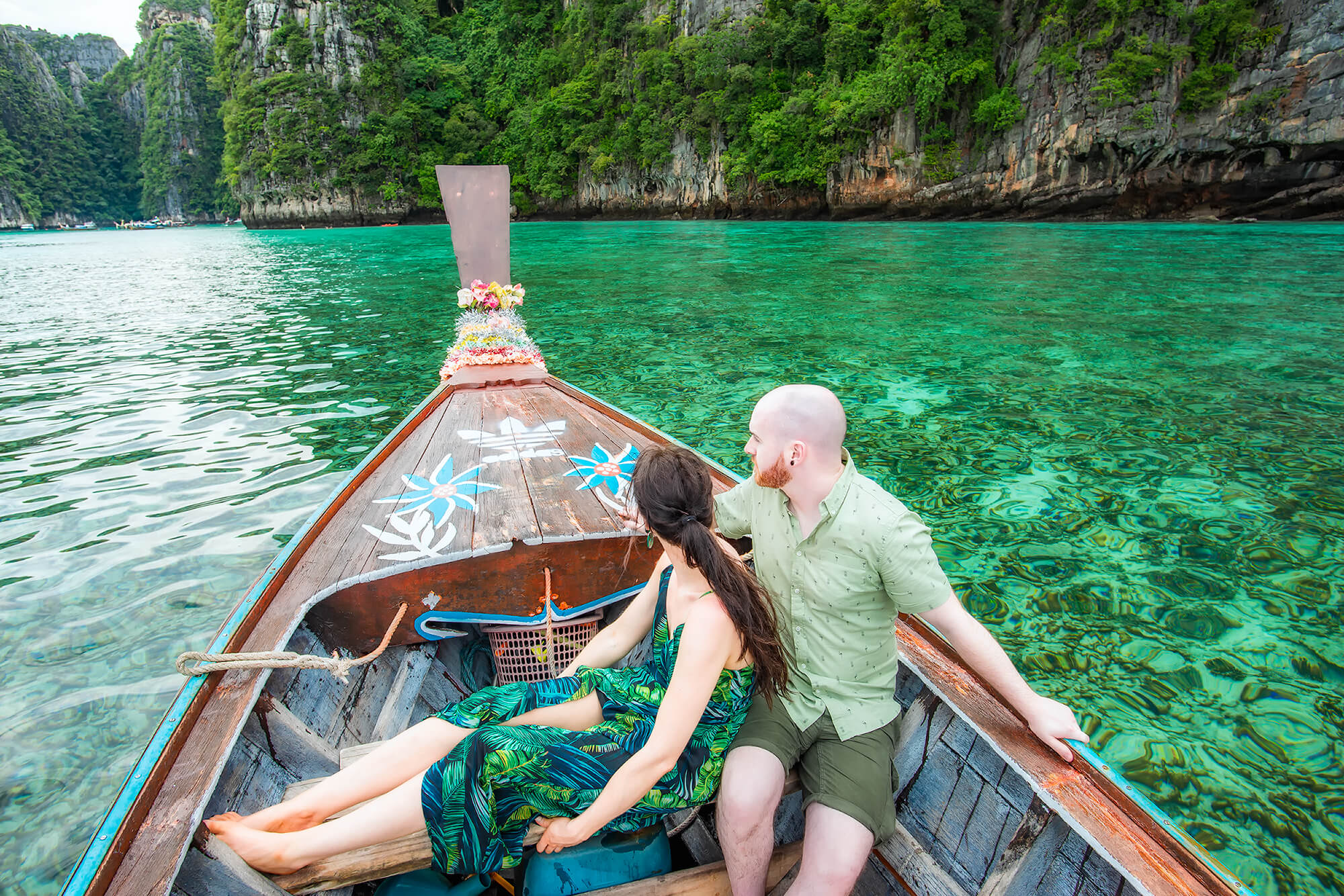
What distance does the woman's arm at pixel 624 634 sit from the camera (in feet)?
6.38

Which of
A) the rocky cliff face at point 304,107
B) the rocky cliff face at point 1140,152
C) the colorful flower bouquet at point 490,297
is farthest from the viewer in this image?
the rocky cliff face at point 304,107

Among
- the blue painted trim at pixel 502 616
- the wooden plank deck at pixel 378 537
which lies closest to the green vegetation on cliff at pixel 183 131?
the wooden plank deck at pixel 378 537

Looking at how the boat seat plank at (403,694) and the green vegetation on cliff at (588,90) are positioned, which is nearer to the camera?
the boat seat plank at (403,694)

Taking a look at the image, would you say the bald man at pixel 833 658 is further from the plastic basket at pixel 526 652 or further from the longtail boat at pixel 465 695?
the plastic basket at pixel 526 652

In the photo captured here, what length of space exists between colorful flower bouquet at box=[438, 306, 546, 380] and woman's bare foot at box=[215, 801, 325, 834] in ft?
14.8

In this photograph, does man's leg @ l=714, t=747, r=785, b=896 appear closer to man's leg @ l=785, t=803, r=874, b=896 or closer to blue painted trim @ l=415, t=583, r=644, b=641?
man's leg @ l=785, t=803, r=874, b=896

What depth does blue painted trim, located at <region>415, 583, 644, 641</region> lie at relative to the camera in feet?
7.88

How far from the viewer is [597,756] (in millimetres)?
1573

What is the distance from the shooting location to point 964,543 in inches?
172

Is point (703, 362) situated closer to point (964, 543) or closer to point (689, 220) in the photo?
point (964, 543)

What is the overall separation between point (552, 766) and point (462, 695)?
132 centimetres

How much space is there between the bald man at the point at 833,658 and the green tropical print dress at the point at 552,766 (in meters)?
0.10

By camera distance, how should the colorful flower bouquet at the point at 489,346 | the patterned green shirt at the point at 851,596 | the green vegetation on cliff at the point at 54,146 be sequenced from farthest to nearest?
the green vegetation on cliff at the point at 54,146 < the colorful flower bouquet at the point at 489,346 < the patterned green shirt at the point at 851,596

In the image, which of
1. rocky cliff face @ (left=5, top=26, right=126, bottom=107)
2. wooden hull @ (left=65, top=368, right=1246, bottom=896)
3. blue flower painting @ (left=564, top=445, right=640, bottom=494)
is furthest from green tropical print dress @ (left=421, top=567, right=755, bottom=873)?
rocky cliff face @ (left=5, top=26, right=126, bottom=107)
